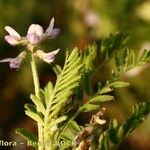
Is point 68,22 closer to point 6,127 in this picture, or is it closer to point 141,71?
point 141,71

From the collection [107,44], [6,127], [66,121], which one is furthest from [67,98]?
[6,127]

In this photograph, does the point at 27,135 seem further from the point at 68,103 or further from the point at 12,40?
the point at 12,40

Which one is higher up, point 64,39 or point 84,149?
point 64,39

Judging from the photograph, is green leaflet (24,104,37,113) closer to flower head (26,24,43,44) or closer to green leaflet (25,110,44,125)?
green leaflet (25,110,44,125)

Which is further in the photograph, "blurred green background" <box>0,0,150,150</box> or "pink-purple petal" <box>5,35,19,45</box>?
"blurred green background" <box>0,0,150,150</box>

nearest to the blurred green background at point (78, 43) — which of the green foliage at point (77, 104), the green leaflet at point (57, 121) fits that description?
the green foliage at point (77, 104)

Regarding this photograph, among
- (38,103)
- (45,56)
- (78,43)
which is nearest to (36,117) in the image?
(38,103)

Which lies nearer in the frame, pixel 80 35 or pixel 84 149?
pixel 84 149

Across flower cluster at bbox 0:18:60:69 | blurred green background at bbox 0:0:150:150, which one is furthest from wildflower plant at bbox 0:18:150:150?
blurred green background at bbox 0:0:150:150
